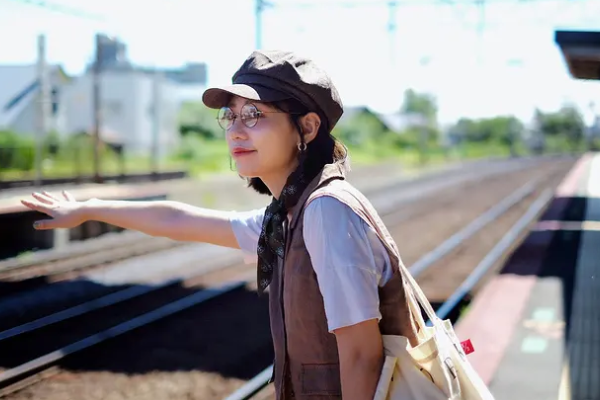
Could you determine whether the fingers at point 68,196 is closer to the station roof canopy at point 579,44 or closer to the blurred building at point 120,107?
the station roof canopy at point 579,44

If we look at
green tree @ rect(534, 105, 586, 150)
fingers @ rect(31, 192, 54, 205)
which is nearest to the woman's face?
fingers @ rect(31, 192, 54, 205)

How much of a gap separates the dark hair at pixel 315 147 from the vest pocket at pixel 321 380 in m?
0.52

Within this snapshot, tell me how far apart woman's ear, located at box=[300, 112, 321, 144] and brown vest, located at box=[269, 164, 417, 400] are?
0.14 meters

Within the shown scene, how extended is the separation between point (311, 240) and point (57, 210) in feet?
3.61

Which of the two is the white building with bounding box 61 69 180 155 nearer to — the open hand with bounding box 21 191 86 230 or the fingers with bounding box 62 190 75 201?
the fingers with bounding box 62 190 75 201

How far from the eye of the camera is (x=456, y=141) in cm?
13175

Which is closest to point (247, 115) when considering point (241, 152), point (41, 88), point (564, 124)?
point (241, 152)

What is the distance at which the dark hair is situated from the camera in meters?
2.17

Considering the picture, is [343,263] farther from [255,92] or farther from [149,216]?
[149,216]

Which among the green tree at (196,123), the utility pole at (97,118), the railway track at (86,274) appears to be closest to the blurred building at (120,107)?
the green tree at (196,123)

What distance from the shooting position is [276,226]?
7.30 ft

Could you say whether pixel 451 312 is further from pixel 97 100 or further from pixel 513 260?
pixel 97 100

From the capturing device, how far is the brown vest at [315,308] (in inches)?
79.7

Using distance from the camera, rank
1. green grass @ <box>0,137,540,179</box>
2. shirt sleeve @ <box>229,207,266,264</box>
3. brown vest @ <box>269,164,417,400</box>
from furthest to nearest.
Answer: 1. green grass @ <box>0,137,540,179</box>
2. shirt sleeve @ <box>229,207,266,264</box>
3. brown vest @ <box>269,164,417,400</box>
